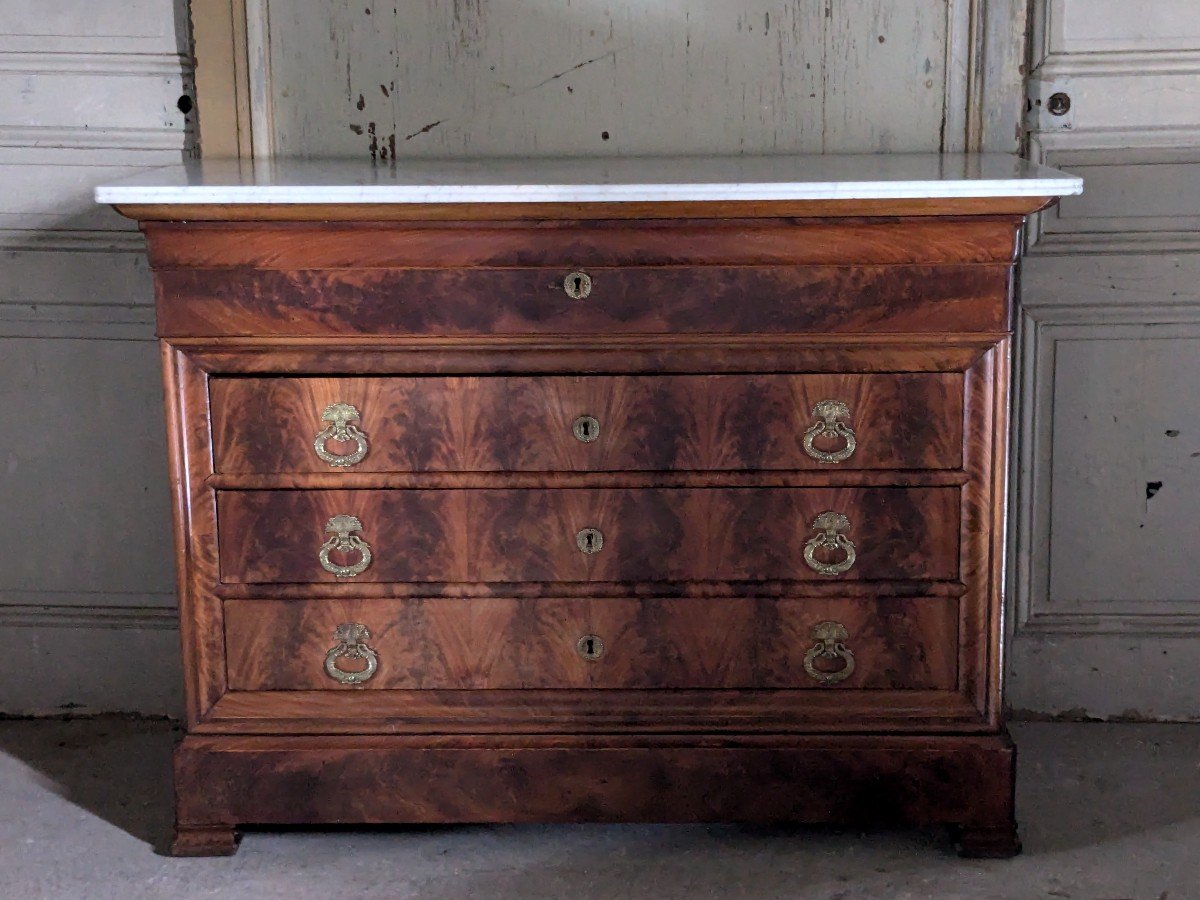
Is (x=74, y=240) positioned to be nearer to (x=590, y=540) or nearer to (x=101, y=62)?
(x=101, y=62)

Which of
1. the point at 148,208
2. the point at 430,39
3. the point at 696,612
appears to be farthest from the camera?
the point at 430,39

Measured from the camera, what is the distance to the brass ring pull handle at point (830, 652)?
6.90 feet

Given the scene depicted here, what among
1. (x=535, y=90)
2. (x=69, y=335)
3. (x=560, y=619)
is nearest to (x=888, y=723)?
(x=560, y=619)

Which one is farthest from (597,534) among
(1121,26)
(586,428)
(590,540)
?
(1121,26)

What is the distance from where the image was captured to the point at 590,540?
209 centimetres

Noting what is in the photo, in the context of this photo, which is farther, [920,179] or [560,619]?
[560,619]

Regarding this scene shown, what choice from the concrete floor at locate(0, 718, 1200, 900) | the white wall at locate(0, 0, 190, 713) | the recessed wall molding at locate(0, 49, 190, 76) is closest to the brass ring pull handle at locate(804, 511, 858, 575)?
the concrete floor at locate(0, 718, 1200, 900)

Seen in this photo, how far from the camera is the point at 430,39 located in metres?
2.55

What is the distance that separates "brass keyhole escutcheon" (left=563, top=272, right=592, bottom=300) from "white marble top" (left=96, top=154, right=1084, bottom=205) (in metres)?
0.13

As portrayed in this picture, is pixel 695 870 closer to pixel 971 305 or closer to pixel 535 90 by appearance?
pixel 971 305

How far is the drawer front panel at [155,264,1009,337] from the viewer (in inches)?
78.4

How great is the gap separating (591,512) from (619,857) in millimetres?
611

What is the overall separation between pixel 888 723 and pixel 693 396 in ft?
2.09

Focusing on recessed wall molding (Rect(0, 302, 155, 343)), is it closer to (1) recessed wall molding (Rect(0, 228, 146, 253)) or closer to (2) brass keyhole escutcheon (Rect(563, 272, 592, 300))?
(1) recessed wall molding (Rect(0, 228, 146, 253))
